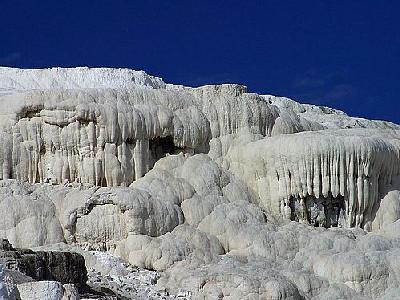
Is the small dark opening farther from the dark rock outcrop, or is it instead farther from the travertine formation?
the dark rock outcrop

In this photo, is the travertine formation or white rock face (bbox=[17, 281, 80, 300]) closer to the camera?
white rock face (bbox=[17, 281, 80, 300])

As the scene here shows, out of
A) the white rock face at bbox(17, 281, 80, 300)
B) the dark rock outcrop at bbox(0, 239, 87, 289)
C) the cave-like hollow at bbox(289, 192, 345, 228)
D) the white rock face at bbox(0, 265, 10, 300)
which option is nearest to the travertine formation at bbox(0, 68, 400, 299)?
the cave-like hollow at bbox(289, 192, 345, 228)

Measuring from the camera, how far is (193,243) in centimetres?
2752

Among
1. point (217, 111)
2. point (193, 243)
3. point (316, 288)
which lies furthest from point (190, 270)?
point (217, 111)

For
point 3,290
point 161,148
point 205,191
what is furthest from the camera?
point 161,148

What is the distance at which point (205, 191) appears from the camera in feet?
98.4

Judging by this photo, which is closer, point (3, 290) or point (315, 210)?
point (3, 290)

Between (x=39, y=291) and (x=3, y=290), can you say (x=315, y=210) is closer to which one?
(x=39, y=291)

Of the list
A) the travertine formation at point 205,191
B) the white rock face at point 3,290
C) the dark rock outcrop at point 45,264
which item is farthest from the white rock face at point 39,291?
the travertine formation at point 205,191

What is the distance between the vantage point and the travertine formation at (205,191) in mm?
26875

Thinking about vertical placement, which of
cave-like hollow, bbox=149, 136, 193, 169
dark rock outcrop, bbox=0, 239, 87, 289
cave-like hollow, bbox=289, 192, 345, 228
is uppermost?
cave-like hollow, bbox=149, 136, 193, 169

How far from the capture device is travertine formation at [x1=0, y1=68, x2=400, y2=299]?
2688cm

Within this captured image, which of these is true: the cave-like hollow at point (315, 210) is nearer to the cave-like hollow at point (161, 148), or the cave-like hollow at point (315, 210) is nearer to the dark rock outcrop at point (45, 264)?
the cave-like hollow at point (161, 148)

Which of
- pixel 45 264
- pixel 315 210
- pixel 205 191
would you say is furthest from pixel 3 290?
pixel 315 210
